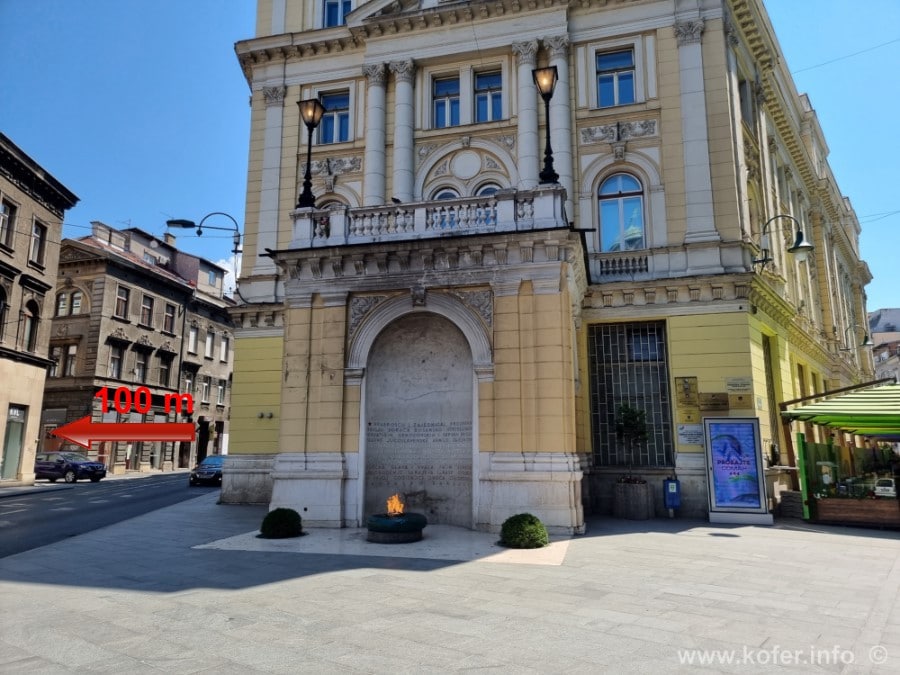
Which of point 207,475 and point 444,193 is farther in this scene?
point 207,475

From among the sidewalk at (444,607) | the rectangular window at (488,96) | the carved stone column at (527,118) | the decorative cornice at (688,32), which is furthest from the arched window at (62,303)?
the decorative cornice at (688,32)

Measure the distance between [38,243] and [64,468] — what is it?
12.5 m

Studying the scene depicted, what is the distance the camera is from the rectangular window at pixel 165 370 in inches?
1844

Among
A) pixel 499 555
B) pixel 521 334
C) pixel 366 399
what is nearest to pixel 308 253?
pixel 366 399

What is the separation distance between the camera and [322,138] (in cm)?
2447

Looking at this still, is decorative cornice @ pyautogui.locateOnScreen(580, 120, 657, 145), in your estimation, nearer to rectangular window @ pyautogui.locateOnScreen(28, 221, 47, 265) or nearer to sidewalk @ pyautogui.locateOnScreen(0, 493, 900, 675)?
sidewalk @ pyautogui.locateOnScreen(0, 493, 900, 675)

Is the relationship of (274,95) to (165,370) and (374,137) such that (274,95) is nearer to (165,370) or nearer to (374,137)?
(374,137)

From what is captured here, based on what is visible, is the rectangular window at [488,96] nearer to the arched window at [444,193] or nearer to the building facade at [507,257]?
the building facade at [507,257]

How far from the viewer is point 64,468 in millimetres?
34281

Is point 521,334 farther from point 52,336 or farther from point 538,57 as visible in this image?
point 52,336

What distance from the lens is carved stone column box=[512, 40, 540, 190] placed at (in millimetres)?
21297

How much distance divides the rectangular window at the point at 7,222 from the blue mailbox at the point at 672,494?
3283 centimetres

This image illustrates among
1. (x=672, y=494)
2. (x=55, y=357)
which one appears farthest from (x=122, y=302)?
(x=672, y=494)

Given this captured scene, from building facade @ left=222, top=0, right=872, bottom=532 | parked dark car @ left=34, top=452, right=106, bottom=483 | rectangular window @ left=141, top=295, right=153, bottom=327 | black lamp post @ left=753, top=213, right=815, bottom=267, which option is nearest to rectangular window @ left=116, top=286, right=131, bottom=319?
rectangular window @ left=141, top=295, right=153, bottom=327
